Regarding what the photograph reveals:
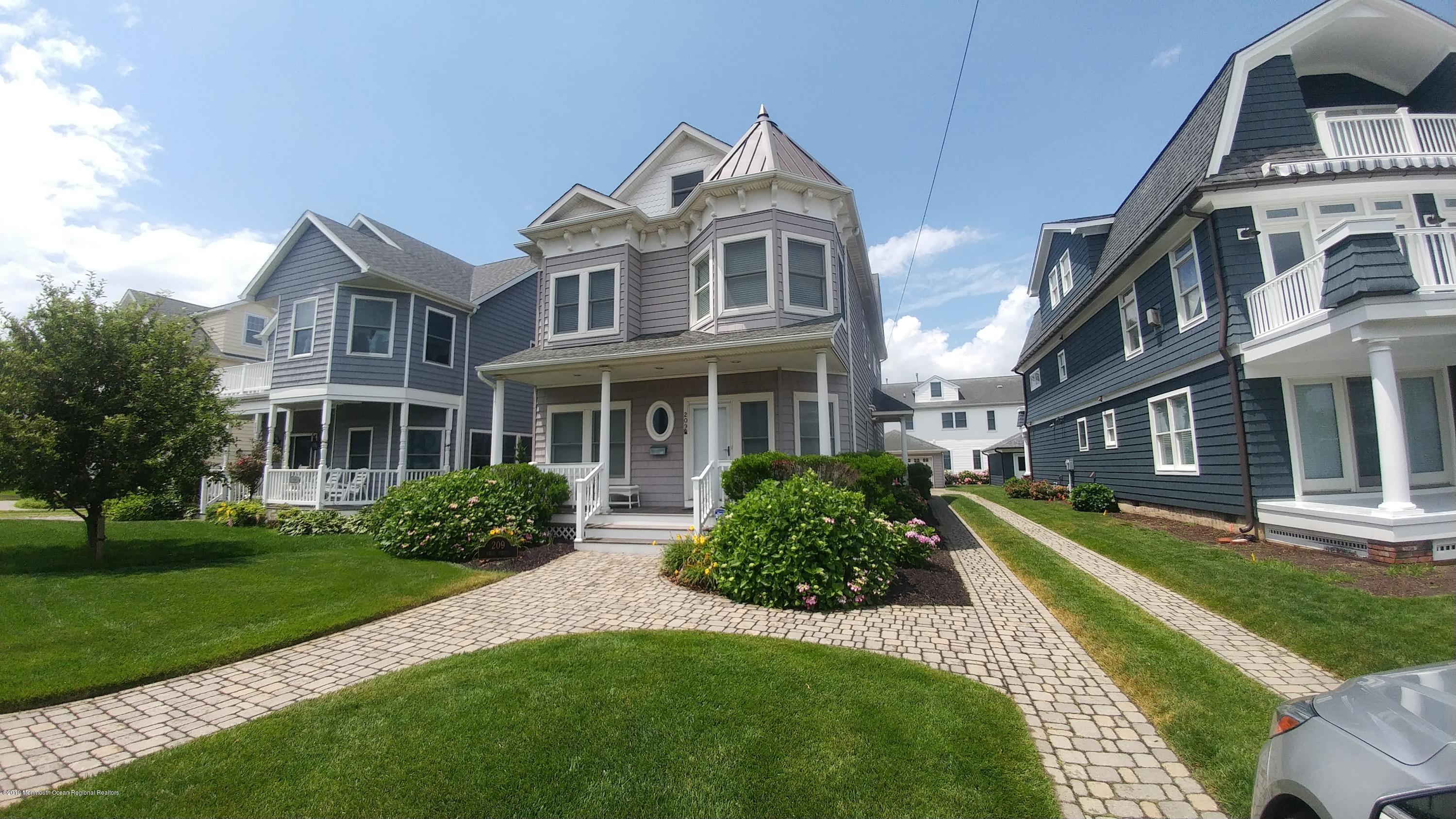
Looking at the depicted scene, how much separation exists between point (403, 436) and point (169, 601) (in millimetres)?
8971

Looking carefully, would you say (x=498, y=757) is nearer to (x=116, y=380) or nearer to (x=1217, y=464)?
(x=116, y=380)

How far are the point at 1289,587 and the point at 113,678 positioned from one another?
11243 millimetres

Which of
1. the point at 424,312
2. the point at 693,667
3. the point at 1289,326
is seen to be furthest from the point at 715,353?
the point at 424,312

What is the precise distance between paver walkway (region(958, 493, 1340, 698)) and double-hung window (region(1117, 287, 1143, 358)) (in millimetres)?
6823

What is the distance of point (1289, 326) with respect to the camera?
26.3ft

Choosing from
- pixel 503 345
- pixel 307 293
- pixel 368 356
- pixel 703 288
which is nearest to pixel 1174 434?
pixel 703 288

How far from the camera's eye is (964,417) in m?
39.3

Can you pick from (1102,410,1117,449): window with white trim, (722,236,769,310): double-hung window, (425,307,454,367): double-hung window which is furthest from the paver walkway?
(425,307,454,367): double-hung window

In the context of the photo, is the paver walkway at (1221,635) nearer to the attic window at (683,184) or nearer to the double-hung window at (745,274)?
the double-hung window at (745,274)

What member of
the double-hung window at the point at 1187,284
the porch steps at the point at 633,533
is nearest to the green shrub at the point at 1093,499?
the double-hung window at the point at 1187,284

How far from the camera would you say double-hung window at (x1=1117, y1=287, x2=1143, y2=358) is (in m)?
12.8

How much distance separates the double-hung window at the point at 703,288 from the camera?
11.7 meters

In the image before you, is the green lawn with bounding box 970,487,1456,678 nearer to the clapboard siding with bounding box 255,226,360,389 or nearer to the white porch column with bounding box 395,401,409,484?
the white porch column with bounding box 395,401,409,484

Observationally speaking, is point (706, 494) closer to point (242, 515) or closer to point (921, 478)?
point (921, 478)
